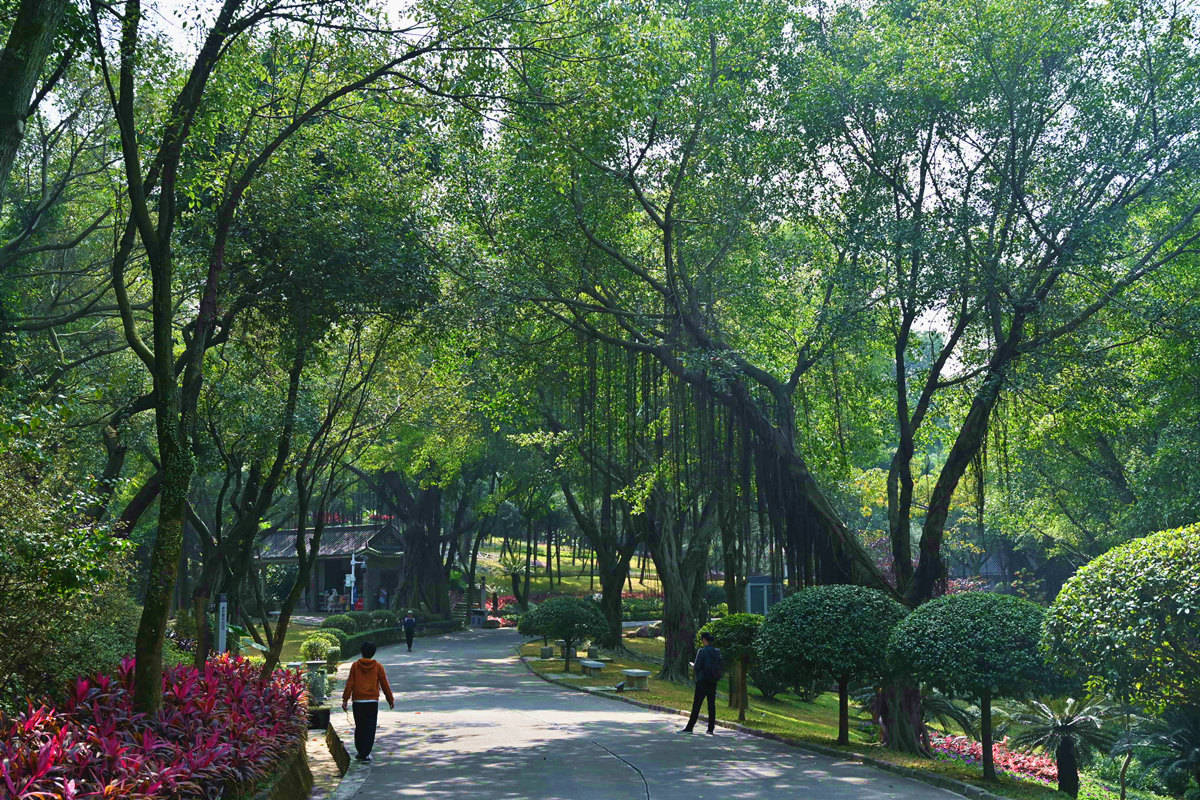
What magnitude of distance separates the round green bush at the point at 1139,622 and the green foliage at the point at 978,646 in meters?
0.89

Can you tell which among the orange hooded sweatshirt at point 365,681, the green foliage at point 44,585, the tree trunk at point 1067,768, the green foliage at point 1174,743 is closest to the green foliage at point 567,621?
the green foliage at point 1174,743

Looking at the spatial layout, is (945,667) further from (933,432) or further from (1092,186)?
(933,432)

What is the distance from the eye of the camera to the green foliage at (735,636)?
61.8ft

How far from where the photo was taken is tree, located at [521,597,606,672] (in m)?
30.4

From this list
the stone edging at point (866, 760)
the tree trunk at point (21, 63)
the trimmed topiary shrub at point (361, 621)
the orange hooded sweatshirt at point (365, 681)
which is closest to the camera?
the tree trunk at point (21, 63)

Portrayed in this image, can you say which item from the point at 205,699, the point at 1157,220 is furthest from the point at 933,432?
the point at 205,699

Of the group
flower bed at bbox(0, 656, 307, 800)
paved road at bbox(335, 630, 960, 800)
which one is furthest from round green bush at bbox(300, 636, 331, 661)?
flower bed at bbox(0, 656, 307, 800)

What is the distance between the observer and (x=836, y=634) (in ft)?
49.1

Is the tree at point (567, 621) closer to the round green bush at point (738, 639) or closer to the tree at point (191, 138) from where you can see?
the round green bush at point (738, 639)

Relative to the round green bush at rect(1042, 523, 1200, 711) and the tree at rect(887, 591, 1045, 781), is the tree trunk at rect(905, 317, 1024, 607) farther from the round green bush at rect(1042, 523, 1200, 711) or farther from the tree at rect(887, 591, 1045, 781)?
the round green bush at rect(1042, 523, 1200, 711)

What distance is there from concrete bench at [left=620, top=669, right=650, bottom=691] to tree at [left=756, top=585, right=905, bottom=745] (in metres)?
9.29

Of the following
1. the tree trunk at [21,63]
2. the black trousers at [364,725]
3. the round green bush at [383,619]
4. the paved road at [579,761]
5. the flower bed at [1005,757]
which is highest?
the tree trunk at [21,63]

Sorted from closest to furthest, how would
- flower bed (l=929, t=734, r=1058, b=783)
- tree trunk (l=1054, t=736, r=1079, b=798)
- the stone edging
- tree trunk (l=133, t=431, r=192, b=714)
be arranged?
tree trunk (l=133, t=431, r=192, b=714) → the stone edging → tree trunk (l=1054, t=736, r=1079, b=798) → flower bed (l=929, t=734, r=1058, b=783)

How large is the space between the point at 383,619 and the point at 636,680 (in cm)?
2115
